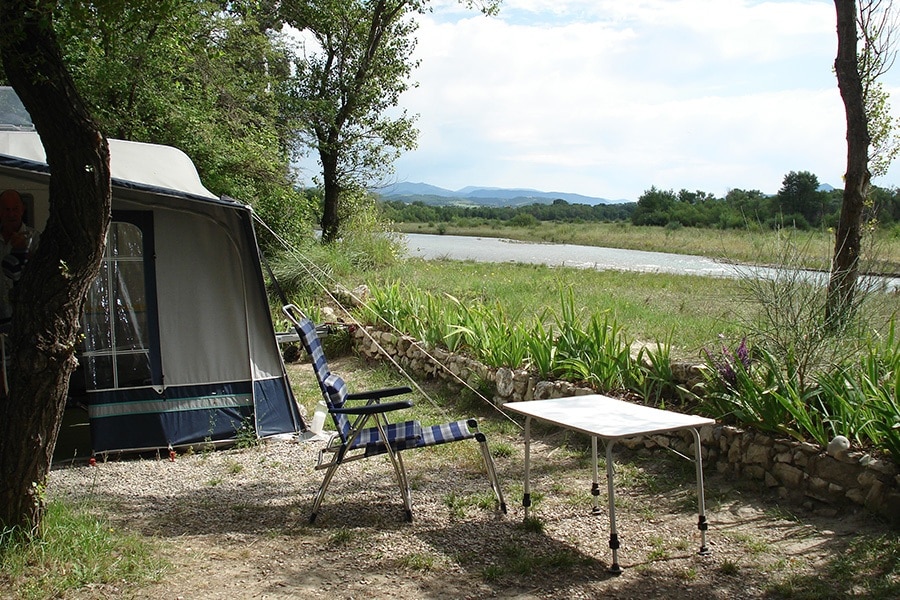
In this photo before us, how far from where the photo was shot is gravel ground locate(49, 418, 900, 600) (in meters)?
3.69

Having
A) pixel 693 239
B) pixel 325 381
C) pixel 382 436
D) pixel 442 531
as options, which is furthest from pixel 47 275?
pixel 693 239

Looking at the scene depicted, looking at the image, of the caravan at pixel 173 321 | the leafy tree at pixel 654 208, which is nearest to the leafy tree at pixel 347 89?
the caravan at pixel 173 321

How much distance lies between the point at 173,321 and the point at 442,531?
2.89 metres

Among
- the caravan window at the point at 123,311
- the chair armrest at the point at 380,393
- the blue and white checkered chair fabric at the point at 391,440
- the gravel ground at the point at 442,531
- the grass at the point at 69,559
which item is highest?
the caravan window at the point at 123,311

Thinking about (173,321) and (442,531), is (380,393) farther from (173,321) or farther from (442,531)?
(173,321)

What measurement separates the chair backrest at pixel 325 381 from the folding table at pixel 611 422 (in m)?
1.05

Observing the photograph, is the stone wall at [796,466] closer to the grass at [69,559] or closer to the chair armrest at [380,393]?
the chair armrest at [380,393]

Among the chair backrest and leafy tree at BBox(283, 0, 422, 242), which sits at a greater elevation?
leafy tree at BBox(283, 0, 422, 242)

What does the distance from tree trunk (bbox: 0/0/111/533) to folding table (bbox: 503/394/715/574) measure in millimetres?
2184

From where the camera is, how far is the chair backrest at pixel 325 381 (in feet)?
15.5

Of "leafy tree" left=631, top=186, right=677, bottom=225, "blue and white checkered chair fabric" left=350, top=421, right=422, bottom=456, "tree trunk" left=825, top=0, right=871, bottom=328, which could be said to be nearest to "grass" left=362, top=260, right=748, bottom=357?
"tree trunk" left=825, top=0, right=871, bottom=328

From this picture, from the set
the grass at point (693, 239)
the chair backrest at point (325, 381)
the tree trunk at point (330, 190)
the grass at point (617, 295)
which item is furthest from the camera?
the tree trunk at point (330, 190)

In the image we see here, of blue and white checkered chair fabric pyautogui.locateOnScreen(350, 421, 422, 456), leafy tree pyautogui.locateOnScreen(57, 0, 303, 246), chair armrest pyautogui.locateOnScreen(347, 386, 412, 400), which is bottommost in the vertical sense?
blue and white checkered chair fabric pyautogui.locateOnScreen(350, 421, 422, 456)

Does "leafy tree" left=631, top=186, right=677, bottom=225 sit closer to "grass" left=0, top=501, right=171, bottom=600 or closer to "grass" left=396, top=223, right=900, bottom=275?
"grass" left=396, top=223, right=900, bottom=275
